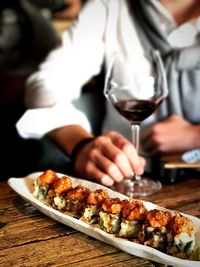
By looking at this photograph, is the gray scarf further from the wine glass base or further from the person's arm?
the wine glass base

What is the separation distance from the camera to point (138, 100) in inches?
36.2

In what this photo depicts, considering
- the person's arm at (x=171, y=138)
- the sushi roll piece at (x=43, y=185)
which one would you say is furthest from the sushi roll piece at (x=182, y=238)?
the person's arm at (x=171, y=138)

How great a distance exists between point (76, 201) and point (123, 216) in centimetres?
9

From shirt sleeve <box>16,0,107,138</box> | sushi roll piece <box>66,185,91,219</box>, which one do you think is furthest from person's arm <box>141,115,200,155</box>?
sushi roll piece <box>66,185,91,219</box>

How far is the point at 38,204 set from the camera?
731 mm

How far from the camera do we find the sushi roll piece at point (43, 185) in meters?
0.76

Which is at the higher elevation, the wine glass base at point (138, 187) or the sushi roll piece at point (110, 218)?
the sushi roll piece at point (110, 218)

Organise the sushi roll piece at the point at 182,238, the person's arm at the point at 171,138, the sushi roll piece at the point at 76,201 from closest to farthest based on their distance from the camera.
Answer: the sushi roll piece at the point at 182,238, the sushi roll piece at the point at 76,201, the person's arm at the point at 171,138

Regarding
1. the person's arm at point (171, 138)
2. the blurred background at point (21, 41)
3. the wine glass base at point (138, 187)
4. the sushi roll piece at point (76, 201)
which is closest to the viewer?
the sushi roll piece at point (76, 201)

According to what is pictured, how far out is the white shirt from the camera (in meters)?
1.26

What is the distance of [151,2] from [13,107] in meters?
0.79

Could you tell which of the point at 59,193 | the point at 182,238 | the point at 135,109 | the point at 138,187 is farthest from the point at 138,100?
the point at 182,238

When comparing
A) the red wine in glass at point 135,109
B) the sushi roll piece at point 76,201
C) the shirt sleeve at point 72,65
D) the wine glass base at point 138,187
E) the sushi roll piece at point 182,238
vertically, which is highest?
the shirt sleeve at point 72,65

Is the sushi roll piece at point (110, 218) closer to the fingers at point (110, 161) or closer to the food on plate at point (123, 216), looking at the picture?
the food on plate at point (123, 216)
